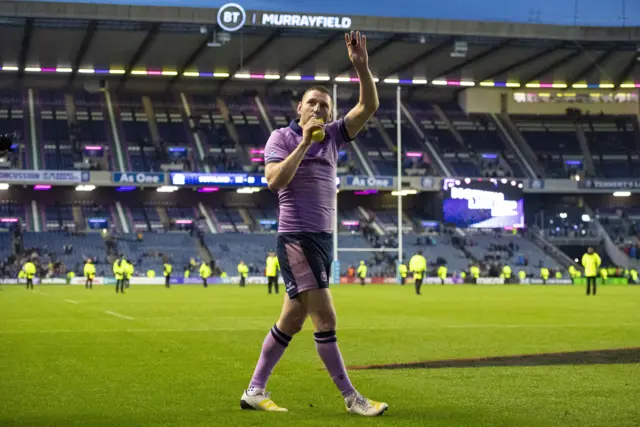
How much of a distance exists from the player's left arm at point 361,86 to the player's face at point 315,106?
0.16m

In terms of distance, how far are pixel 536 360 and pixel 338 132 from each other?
195 inches

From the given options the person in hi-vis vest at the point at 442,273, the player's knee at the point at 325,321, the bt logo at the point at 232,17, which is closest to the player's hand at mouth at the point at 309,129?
the player's knee at the point at 325,321

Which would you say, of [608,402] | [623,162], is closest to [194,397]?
[608,402]

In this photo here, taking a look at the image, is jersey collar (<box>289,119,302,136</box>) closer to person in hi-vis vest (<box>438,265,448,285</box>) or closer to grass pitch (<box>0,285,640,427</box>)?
grass pitch (<box>0,285,640,427</box>)

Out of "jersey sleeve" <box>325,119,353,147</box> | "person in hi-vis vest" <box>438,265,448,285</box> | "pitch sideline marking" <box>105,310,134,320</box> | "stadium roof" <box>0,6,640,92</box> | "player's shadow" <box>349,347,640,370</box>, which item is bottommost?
"person in hi-vis vest" <box>438,265,448,285</box>

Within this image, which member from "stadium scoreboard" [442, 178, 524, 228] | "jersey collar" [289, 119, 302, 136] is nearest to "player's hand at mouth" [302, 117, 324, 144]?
"jersey collar" [289, 119, 302, 136]

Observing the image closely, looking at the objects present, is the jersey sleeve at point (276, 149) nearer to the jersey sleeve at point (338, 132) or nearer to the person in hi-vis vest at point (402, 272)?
the jersey sleeve at point (338, 132)

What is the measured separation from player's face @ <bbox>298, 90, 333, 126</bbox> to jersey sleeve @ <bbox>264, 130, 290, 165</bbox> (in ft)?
0.64

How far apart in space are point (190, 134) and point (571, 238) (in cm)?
2684

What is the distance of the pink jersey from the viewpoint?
736 centimetres

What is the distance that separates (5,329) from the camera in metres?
18.2

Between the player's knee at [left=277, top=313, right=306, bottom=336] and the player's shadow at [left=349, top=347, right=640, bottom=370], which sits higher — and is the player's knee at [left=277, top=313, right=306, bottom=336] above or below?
Answer: above

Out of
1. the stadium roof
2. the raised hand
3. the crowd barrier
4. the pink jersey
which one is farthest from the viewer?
the crowd barrier

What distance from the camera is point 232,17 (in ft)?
181
